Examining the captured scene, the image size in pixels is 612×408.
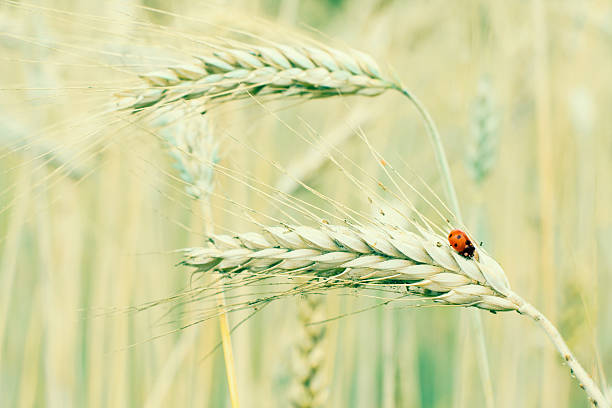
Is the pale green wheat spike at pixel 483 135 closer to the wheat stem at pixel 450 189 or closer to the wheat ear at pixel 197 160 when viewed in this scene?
the wheat stem at pixel 450 189

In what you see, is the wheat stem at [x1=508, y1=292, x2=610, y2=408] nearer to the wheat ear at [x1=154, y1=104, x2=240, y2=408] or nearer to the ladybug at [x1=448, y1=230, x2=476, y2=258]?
the ladybug at [x1=448, y1=230, x2=476, y2=258]

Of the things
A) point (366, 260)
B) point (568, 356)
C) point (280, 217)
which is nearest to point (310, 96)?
point (366, 260)

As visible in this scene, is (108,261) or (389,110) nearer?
(108,261)

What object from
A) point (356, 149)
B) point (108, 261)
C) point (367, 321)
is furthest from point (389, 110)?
point (108, 261)

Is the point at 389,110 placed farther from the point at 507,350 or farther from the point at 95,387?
the point at 95,387

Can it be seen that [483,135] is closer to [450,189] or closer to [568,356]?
[450,189]

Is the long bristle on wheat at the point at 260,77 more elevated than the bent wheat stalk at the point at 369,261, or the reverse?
the long bristle on wheat at the point at 260,77

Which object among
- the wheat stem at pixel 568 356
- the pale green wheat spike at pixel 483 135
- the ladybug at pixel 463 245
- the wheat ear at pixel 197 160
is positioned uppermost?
the pale green wheat spike at pixel 483 135

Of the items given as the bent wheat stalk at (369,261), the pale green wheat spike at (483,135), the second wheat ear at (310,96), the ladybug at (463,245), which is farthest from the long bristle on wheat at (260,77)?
the pale green wheat spike at (483,135)
